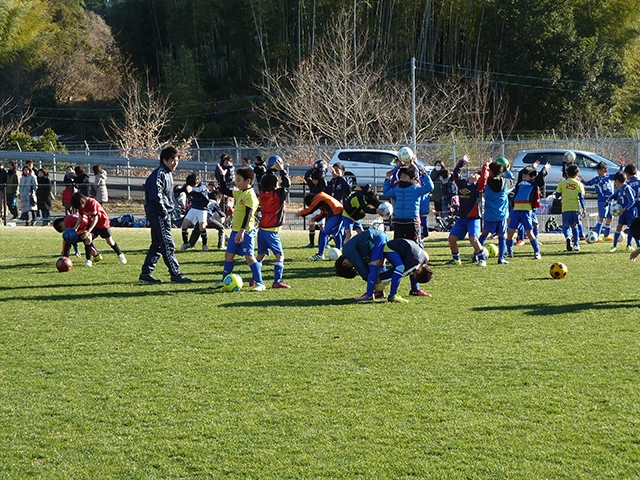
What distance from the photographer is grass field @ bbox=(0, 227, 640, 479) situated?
17.0 ft

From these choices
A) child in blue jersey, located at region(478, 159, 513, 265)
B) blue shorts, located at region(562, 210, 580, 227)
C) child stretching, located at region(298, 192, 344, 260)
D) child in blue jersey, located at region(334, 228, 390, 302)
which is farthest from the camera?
blue shorts, located at region(562, 210, 580, 227)

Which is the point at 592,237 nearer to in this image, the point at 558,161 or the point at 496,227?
the point at 496,227

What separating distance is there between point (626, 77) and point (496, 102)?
8.20m

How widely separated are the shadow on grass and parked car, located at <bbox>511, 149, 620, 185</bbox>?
1775 centimetres

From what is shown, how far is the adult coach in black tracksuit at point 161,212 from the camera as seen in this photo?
1198cm

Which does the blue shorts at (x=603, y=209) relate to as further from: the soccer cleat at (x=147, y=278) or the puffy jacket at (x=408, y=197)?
the soccer cleat at (x=147, y=278)

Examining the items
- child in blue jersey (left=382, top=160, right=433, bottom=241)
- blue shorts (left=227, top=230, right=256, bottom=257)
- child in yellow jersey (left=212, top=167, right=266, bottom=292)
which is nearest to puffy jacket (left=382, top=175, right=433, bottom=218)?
child in blue jersey (left=382, top=160, right=433, bottom=241)

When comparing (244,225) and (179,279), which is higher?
(244,225)

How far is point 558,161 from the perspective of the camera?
3039 cm

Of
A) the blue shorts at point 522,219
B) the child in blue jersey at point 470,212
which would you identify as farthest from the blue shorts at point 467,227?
the blue shorts at point 522,219

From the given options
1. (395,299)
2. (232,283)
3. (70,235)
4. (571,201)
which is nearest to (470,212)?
(571,201)

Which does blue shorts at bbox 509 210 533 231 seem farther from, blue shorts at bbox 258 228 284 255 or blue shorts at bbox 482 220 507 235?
blue shorts at bbox 258 228 284 255

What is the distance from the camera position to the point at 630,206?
15312 mm

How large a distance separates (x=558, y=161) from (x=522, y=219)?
16.3 meters
